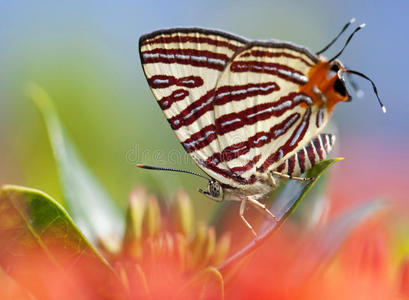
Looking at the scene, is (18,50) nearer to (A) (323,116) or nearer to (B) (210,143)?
(B) (210,143)

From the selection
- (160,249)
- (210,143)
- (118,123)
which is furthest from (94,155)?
(160,249)

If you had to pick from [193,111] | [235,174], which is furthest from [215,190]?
[193,111]

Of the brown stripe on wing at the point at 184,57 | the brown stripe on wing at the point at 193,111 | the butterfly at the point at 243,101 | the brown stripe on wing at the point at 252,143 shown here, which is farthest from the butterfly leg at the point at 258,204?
the brown stripe on wing at the point at 184,57

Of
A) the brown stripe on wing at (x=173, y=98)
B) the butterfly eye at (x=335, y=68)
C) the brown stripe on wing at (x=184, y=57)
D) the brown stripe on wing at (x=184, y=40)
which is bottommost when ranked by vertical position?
the brown stripe on wing at (x=173, y=98)

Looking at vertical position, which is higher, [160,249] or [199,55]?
[199,55]

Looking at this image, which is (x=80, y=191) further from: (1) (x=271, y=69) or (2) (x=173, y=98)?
(1) (x=271, y=69)

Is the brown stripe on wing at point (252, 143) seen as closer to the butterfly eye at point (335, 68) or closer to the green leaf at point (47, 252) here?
the butterfly eye at point (335, 68)
